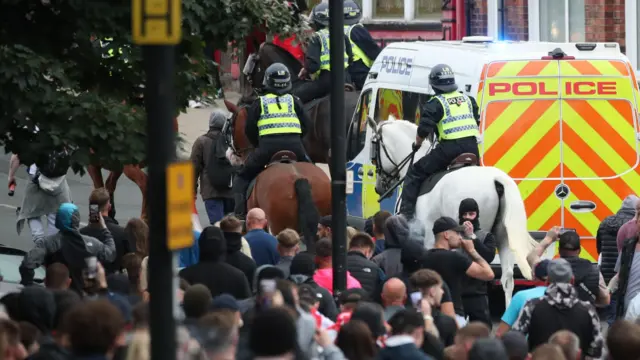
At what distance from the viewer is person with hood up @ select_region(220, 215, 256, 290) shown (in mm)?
12398

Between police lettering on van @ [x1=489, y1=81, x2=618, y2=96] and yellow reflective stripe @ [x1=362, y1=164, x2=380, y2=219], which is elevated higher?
police lettering on van @ [x1=489, y1=81, x2=618, y2=96]

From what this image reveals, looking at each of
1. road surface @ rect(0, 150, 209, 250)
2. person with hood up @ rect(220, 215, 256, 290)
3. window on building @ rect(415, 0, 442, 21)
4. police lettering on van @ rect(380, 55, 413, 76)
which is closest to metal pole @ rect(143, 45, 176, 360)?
person with hood up @ rect(220, 215, 256, 290)

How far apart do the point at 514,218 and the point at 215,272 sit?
428cm

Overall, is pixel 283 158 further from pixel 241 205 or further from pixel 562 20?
pixel 562 20

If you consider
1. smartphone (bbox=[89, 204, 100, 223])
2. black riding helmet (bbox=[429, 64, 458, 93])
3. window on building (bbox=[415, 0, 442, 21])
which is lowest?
smartphone (bbox=[89, 204, 100, 223])

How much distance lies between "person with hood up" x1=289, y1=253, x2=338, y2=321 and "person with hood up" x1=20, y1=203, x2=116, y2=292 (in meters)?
2.15

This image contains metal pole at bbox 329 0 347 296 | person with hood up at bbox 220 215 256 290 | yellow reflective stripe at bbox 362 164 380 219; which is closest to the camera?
metal pole at bbox 329 0 347 296

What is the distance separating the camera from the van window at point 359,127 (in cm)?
1855

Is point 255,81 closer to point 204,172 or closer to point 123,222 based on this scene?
point 204,172

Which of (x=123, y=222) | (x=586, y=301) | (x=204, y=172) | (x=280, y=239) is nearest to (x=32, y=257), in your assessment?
(x=280, y=239)

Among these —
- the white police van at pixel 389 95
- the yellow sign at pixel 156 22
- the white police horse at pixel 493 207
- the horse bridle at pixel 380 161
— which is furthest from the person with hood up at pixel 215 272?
the white police van at pixel 389 95

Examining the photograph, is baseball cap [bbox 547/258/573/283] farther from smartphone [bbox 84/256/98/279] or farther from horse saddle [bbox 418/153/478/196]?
horse saddle [bbox 418/153/478/196]

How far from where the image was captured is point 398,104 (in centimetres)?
1823

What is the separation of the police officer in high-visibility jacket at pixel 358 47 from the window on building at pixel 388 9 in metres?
11.3
